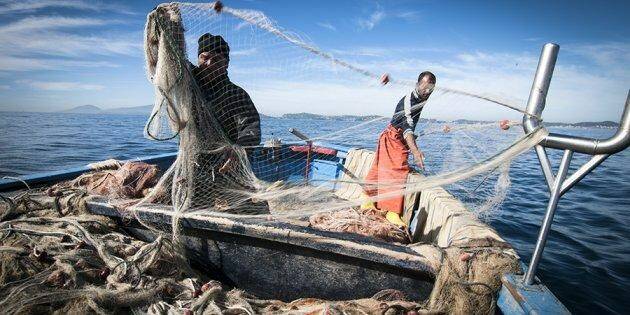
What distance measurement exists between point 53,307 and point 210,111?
6.63 feet

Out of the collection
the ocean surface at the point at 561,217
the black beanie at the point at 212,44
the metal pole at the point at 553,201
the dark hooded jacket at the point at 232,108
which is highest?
the black beanie at the point at 212,44

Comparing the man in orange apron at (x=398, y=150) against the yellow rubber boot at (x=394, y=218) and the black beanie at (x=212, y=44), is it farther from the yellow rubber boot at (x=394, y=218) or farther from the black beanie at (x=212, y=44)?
the black beanie at (x=212, y=44)

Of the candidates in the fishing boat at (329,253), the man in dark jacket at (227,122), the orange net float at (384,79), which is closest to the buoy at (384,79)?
the orange net float at (384,79)

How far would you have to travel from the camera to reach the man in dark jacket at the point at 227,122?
3.50 meters

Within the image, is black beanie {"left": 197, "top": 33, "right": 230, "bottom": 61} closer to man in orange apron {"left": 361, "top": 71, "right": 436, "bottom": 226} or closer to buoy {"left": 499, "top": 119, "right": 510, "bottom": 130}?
man in orange apron {"left": 361, "top": 71, "right": 436, "bottom": 226}

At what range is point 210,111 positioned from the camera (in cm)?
331

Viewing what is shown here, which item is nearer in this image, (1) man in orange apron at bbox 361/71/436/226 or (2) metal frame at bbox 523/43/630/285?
(2) metal frame at bbox 523/43/630/285

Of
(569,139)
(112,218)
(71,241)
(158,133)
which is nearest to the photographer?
(569,139)

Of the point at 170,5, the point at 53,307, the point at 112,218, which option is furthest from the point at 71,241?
the point at 170,5

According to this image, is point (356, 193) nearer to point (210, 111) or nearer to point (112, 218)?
point (210, 111)

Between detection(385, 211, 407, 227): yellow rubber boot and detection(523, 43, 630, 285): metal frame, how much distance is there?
7.57 ft

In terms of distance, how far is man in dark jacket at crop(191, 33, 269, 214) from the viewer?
350 centimetres

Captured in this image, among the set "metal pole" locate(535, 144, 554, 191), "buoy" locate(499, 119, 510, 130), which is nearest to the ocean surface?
"buoy" locate(499, 119, 510, 130)

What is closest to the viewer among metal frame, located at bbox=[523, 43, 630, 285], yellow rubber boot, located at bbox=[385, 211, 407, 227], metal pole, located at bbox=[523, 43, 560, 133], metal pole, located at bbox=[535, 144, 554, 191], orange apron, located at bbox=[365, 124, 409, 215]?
metal frame, located at bbox=[523, 43, 630, 285]
